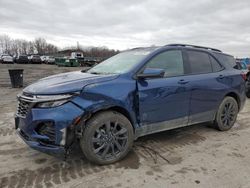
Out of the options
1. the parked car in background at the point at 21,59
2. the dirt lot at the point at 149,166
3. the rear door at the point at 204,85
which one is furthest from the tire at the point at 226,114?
the parked car in background at the point at 21,59

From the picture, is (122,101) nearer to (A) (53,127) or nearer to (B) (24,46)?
(A) (53,127)

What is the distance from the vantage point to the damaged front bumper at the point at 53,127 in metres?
3.05

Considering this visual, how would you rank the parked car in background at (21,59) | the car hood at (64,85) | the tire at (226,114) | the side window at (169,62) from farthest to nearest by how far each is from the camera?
the parked car in background at (21,59) < the tire at (226,114) < the side window at (169,62) < the car hood at (64,85)

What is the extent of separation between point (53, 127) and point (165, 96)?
71.5 inches

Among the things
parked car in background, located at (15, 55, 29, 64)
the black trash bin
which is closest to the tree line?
parked car in background, located at (15, 55, 29, 64)

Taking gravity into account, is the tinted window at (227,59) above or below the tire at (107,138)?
above

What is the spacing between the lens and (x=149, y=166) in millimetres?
3465

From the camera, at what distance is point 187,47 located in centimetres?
456

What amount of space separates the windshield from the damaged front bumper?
1.12 m

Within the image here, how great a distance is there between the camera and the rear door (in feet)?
14.5

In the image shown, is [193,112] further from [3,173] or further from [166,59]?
[3,173]

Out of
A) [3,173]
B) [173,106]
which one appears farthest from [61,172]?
[173,106]

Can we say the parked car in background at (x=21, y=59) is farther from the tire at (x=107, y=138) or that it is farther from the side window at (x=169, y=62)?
the tire at (x=107, y=138)

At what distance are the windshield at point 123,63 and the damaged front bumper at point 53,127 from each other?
112 cm
